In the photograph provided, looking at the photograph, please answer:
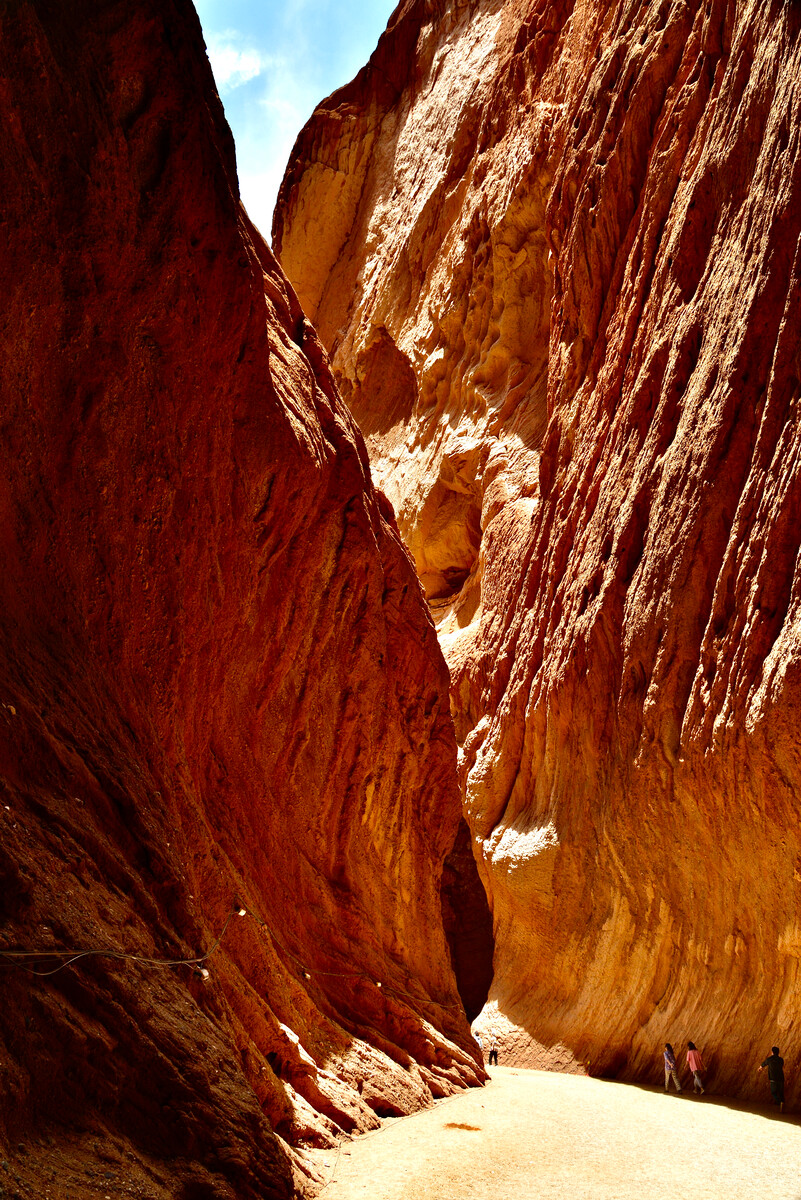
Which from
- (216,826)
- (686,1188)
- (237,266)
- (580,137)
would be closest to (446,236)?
(580,137)

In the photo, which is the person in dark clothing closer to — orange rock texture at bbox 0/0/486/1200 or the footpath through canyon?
the footpath through canyon

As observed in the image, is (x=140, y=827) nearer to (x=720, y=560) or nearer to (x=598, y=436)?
(x=720, y=560)

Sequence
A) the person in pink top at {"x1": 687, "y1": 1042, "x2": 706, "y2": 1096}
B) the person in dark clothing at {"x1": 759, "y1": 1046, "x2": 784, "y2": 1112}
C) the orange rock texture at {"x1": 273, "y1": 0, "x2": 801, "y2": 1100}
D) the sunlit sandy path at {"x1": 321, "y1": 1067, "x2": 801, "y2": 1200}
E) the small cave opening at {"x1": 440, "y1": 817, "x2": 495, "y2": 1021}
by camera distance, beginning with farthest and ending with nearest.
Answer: the small cave opening at {"x1": 440, "y1": 817, "x2": 495, "y2": 1021}, the orange rock texture at {"x1": 273, "y1": 0, "x2": 801, "y2": 1100}, the person in pink top at {"x1": 687, "y1": 1042, "x2": 706, "y2": 1096}, the person in dark clothing at {"x1": 759, "y1": 1046, "x2": 784, "y2": 1112}, the sunlit sandy path at {"x1": 321, "y1": 1067, "x2": 801, "y2": 1200}

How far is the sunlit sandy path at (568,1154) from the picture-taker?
5914 millimetres

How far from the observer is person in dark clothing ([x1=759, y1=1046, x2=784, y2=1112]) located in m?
10.6

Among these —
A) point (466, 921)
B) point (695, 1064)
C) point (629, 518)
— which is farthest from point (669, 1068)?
point (466, 921)

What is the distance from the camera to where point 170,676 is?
748cm

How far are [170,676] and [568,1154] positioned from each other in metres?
4.43

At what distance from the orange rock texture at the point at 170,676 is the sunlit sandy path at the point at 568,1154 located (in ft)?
1.45

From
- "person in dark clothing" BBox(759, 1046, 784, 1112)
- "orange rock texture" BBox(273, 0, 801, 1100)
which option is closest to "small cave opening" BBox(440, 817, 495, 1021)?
"orange rock texture" BBox(273, 0, 801, 1100)

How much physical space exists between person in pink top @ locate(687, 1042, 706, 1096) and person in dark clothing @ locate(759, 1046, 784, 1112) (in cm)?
128

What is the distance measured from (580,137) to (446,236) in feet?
24.8

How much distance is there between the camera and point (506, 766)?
757 inches

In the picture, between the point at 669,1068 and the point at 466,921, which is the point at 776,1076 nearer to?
the point at 669,1068
